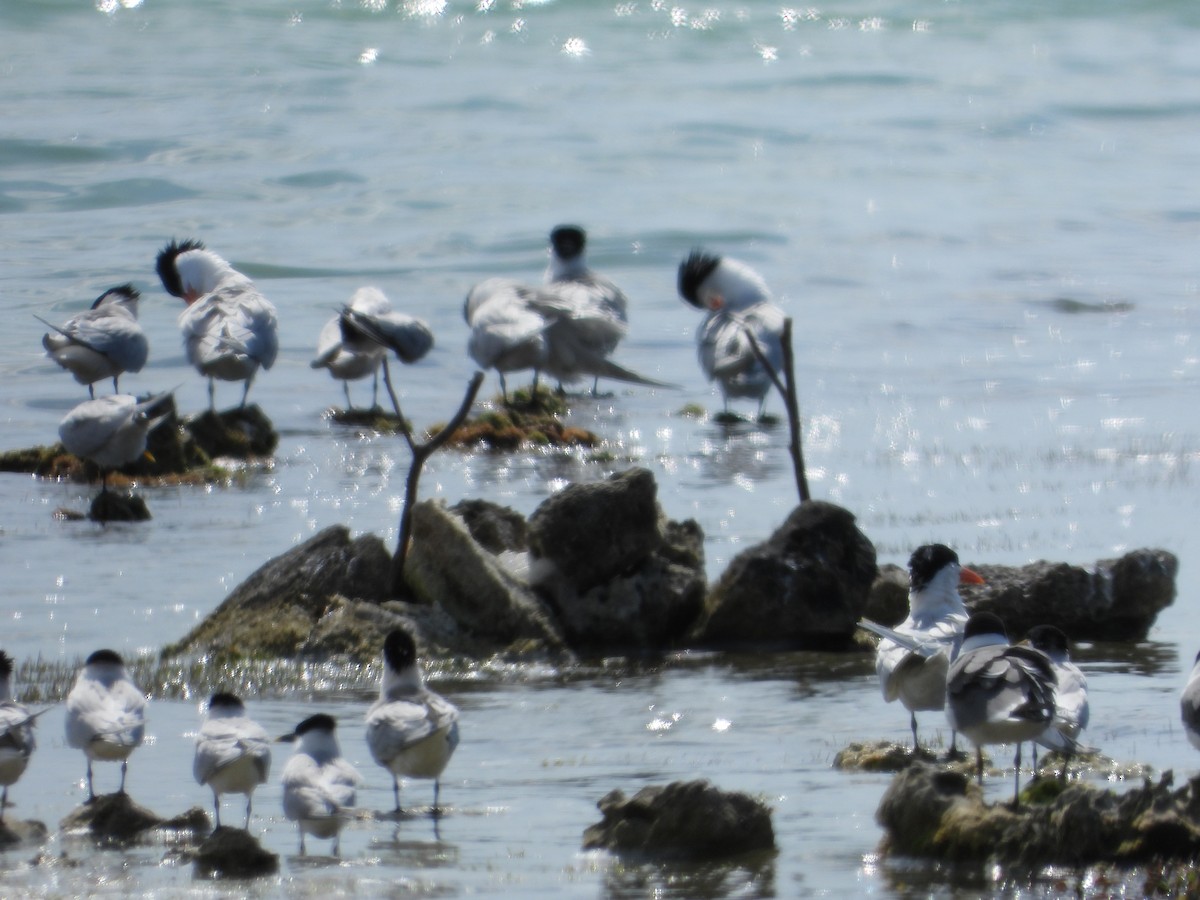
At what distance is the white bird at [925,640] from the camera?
7.15 meters

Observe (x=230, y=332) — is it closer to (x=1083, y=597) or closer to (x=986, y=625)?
(x=1083, y=597)

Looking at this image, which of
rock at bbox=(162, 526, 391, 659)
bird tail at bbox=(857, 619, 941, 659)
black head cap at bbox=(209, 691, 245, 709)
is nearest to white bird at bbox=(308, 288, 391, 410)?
rock at bbox=(162, 526, 391, 659)

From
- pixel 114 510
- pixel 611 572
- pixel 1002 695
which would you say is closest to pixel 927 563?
pixel 1002 695

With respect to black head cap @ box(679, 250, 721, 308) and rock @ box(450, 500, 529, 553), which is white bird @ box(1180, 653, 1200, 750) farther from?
black head cap @ box(679, 250, 721, 308)

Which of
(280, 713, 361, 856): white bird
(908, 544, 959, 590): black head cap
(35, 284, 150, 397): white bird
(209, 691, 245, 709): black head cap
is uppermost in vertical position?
(35, 284, 150, 397): white bird

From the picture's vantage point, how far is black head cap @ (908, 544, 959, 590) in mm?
7551

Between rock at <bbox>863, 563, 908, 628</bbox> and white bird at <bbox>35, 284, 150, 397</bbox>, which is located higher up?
white bird at <bbox>35, 284, 150, 397</bbox>

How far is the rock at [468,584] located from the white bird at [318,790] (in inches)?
124

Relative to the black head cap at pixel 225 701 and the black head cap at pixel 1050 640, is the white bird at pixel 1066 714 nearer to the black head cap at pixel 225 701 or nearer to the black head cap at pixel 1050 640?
the black head cap at pixel 1050 640

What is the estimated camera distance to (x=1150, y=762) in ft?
23.0

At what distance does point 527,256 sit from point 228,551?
657 inches

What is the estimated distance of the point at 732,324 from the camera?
17969mm

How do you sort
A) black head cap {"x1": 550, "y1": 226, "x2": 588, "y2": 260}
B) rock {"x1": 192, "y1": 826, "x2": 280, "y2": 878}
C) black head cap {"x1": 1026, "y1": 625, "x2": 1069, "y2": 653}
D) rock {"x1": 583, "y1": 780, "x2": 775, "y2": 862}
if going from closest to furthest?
rock {"x1": 192, "y1": 826, "x2": 280, "y2": 878}
rock {"x1": 583, "y1": 780, "x2": 775, "y2": 862}
black head cap {"x1": 1026, "y1": 625, "x2": 1069, "y2": 653}
black head cap {"x1": 550, "y1": 226, "x2": 588, "y2": 260}

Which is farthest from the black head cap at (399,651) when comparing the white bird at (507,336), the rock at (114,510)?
the white bird at (507,336)
